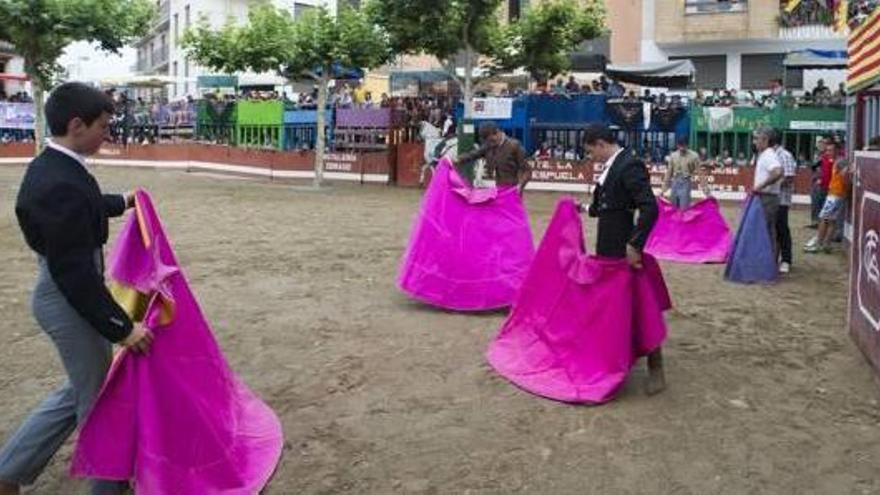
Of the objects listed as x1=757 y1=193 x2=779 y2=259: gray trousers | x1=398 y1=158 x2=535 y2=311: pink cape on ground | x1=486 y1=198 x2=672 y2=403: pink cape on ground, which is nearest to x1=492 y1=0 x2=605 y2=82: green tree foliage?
x1=757 y1=193 x2=779 y2=259: gray trousers

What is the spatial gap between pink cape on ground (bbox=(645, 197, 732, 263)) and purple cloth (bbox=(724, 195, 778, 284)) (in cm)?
156

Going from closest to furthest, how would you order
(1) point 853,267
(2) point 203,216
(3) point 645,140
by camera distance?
(1) point 853,267 < (2) point 203,216 < (3) point 645,140

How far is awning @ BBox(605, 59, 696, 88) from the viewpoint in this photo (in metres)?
26.0

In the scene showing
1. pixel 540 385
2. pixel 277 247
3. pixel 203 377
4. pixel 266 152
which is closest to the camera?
pixel 203 377

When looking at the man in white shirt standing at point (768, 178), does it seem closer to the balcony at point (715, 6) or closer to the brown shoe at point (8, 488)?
the brown shoe at point (8, 488)

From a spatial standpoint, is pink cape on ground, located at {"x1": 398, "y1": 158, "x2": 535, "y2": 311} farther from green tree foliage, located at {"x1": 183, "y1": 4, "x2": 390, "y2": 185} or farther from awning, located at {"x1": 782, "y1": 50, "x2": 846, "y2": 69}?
awning, located at {"x1": 782, "y1": 50, "x2": 846, "y2": 69}

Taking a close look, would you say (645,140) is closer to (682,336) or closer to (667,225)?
(667,225)

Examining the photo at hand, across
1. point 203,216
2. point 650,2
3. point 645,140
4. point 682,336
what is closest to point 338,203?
point 203,216

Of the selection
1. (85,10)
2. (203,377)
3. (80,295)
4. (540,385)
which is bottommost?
(540,385)

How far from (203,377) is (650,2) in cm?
3351

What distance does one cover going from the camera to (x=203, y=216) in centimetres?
1496

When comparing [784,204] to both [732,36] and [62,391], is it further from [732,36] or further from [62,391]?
[732,36]

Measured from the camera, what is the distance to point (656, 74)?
26.0 metres

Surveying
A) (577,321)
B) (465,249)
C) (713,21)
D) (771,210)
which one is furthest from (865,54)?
(713,21)
